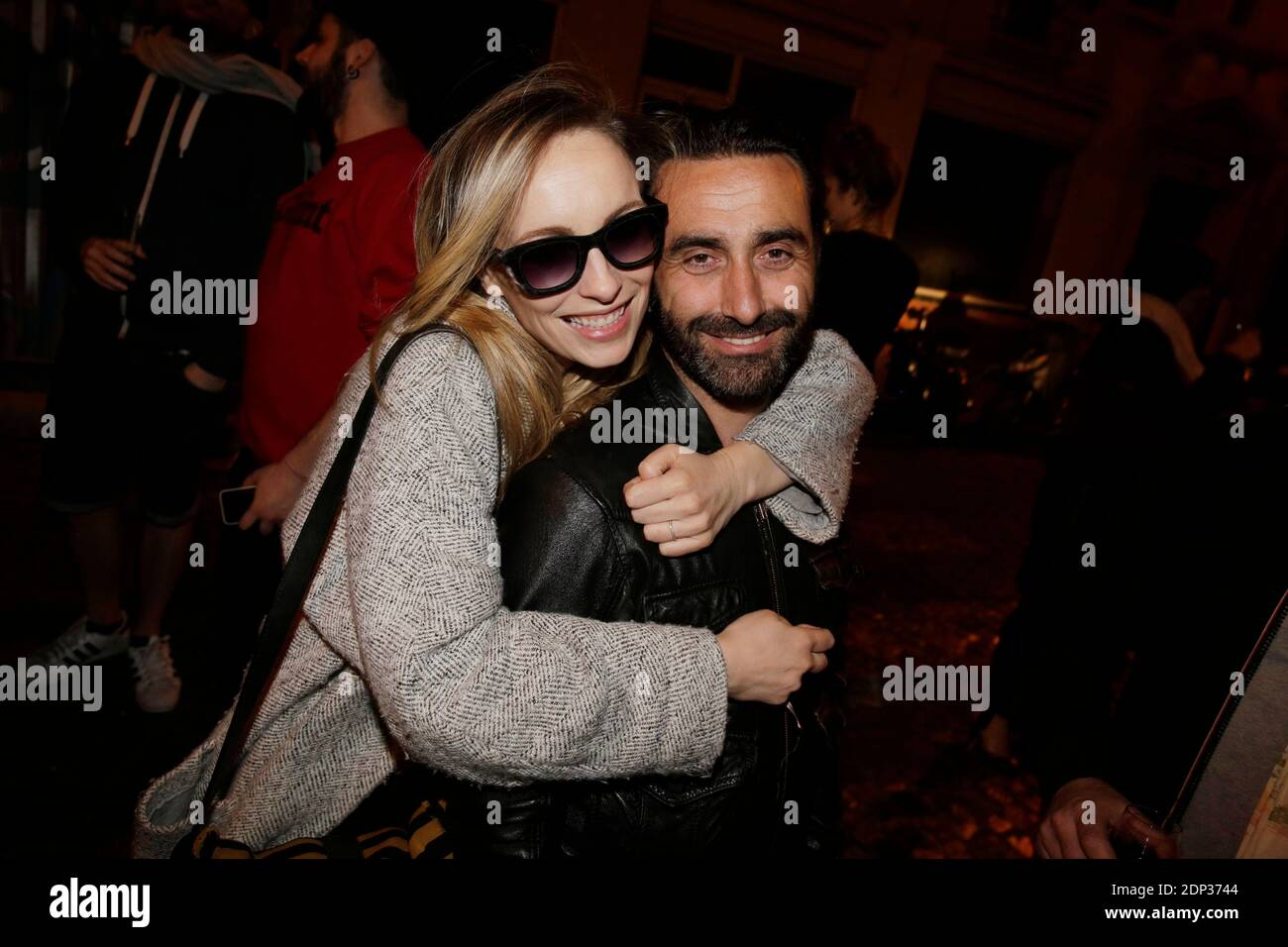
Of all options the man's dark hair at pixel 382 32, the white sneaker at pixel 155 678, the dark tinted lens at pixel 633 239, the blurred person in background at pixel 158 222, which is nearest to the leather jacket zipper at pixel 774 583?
the dark tinted lens at pixel 633 239

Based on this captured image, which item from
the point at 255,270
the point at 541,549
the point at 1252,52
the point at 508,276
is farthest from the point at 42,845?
the point at 1252,52

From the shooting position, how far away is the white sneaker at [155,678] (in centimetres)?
286

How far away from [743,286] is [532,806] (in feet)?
3.70

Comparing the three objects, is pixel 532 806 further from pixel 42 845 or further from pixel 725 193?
pixel 42 845

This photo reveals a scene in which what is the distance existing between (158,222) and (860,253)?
263 cm

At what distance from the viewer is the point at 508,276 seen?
139 centimetres

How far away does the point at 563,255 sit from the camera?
1.33 metres

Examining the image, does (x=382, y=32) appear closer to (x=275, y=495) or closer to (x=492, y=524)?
(x=275, y=495)

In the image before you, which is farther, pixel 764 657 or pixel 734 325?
pixel 734 325

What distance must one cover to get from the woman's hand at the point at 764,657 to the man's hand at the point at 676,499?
6.5 inches

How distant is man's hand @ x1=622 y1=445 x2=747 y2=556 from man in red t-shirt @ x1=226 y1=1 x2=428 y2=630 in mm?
1153

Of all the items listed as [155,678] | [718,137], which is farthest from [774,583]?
[155,678]

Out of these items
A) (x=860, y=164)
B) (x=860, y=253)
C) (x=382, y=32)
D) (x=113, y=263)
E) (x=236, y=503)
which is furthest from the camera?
(x=860, y=164)

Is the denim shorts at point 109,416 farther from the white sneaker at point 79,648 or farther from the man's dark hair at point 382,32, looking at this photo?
the man's dark hair at point 382,32
